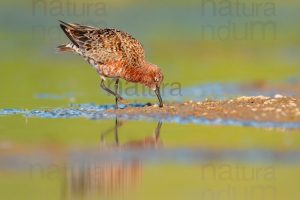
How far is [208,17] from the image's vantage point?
34.7 meters

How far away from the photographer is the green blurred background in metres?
11.3

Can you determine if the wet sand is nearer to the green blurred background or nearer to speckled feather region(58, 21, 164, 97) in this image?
speckled feather region(58, 21, 164, 97)

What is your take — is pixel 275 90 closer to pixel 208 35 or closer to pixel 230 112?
pixel 230 112

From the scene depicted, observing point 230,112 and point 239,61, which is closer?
point 230,112

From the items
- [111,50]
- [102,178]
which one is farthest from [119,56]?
[102,178]

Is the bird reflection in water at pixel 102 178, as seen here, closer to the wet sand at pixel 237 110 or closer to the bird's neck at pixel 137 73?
the wet sand at pixel 237 110

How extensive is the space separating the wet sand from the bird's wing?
0.99m

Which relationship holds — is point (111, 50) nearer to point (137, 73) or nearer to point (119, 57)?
point (119, 57)

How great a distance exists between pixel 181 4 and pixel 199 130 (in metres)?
23.4

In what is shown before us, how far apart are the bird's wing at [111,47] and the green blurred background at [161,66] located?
1.50 m

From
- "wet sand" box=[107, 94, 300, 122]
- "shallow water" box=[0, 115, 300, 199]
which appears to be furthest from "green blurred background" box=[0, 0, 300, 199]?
"wet sand" box=[107, 94, 300, 122]

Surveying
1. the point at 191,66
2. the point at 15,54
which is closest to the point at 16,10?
the point at 15,54

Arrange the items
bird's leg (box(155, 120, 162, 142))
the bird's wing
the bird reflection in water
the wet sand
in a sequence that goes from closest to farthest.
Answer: the bird reflection in water, bird's leg (box(155, 120, 162, 142)), the wet sand, the bird's wing

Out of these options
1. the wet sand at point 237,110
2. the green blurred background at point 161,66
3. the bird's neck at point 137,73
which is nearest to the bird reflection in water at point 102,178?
the green blurred background at point 161,66
